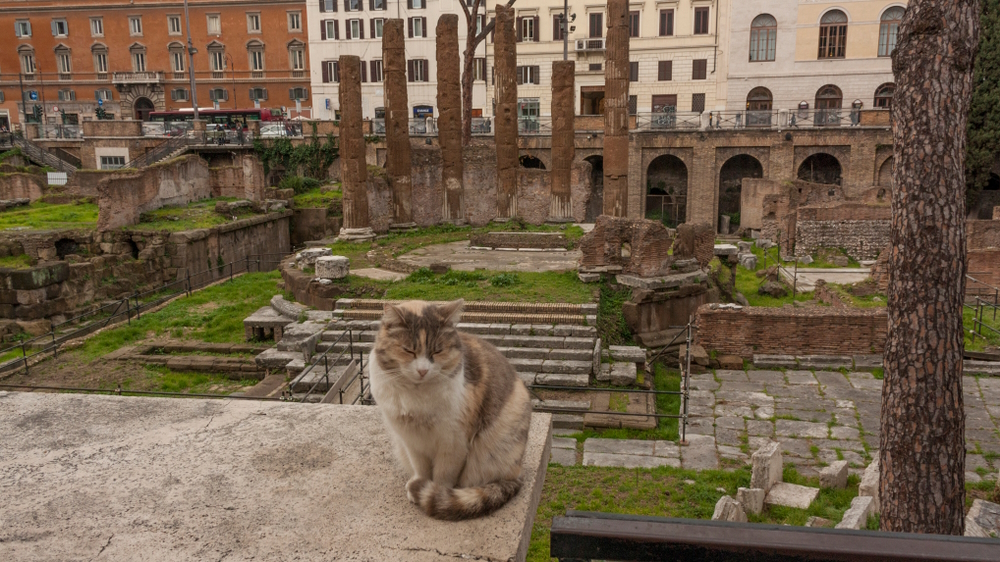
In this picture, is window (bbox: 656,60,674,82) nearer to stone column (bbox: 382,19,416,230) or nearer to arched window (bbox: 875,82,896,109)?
arched window (bbox: 875,82,896,109)

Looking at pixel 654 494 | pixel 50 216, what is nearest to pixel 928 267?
pixel 654 494

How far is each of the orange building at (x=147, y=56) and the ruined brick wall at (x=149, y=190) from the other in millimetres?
23770

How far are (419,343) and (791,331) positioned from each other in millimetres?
12309

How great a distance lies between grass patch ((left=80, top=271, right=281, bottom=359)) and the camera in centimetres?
1509

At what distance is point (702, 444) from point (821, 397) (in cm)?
294

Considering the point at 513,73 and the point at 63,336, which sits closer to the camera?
the point at 63,336

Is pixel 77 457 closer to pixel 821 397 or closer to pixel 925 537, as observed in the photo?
pixel 925 537

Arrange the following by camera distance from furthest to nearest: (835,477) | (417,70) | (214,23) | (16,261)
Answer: (214,23) < (417,70) < (16,261) < (835,477)

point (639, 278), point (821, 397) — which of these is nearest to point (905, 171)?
point (821, 397)

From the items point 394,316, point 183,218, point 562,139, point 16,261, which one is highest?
point 562,139

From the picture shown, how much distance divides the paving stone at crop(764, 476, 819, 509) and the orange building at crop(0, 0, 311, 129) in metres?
46.5

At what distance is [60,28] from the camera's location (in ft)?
170

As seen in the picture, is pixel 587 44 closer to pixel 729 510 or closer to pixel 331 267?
pixel 331 267

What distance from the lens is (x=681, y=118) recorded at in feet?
128
